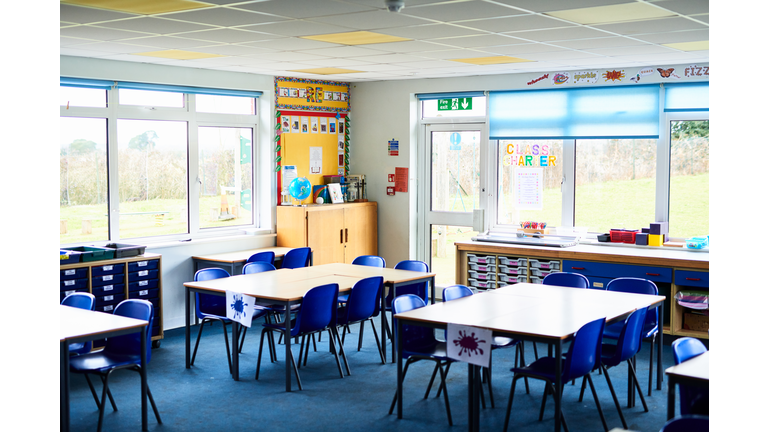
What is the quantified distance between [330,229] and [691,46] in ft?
15.6

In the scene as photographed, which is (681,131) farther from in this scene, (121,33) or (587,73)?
(121,33)

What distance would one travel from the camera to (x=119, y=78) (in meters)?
7.23

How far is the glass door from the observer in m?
9.05

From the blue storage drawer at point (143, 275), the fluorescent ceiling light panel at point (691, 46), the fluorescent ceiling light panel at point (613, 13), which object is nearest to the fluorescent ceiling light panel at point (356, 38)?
the fluorescent ceiling light panel at point (613, 13)

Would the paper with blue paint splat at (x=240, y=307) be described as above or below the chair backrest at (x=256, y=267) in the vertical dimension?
below

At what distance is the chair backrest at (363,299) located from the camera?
5902mm

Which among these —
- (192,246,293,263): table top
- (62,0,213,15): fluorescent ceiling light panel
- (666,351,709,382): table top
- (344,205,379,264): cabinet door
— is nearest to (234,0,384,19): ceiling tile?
(62,0,213,15): fluorescent ceiling light panel

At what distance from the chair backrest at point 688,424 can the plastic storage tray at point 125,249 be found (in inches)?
222

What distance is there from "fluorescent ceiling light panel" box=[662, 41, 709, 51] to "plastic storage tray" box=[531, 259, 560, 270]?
2.62m

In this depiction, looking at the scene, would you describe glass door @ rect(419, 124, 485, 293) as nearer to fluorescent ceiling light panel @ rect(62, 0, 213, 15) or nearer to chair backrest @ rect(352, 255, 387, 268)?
chair backrest @ rect(352, 255, 387, 268)

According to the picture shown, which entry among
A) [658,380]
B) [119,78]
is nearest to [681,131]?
[658,380]

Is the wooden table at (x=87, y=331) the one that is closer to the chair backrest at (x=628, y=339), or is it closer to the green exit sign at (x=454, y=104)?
the chair backrest at (x=628, y=339)

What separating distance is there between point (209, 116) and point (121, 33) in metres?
2.82
